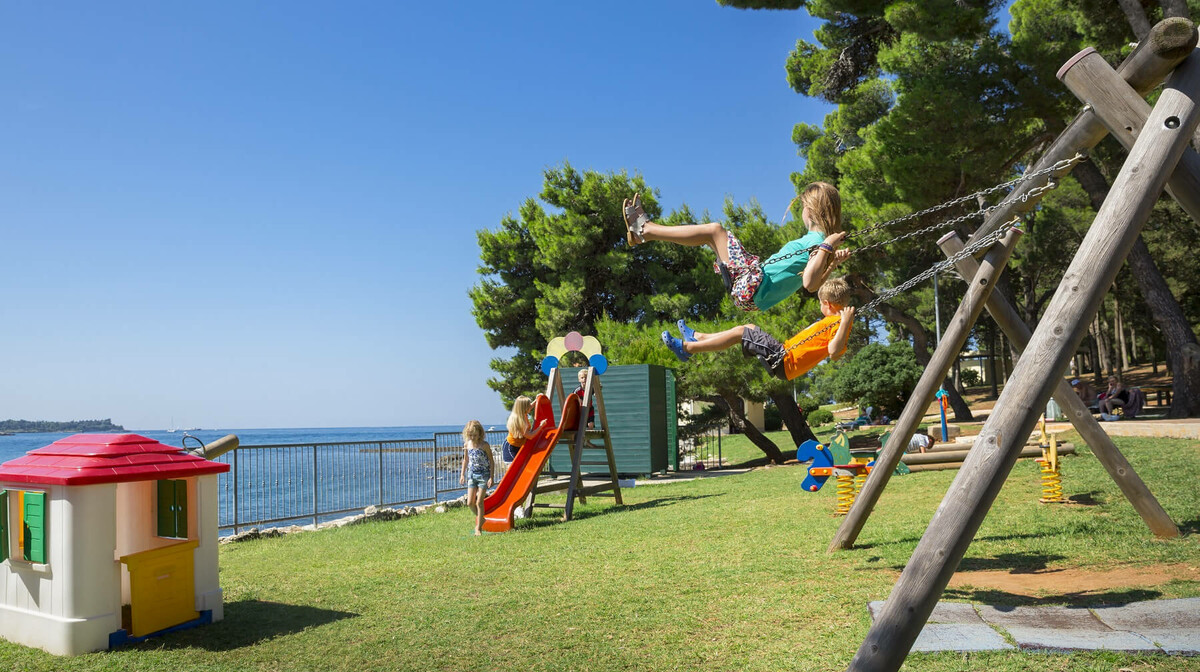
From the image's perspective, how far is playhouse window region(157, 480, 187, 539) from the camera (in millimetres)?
5188

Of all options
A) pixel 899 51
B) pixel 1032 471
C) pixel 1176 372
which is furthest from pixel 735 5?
pixel 1176 372

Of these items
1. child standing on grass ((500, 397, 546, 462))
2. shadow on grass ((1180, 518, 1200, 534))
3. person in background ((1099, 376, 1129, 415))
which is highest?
child standing on grass ((500, 397, 546, 462))

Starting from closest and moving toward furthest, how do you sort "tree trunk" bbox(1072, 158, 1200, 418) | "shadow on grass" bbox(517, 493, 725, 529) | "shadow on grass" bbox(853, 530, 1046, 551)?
"shadow on grass" bbox(853, 530, 1046, 551)
"shadow on grass" bbox(517, 493, 725, 529)
"tree trunk" bbox(1072, 158, 1200, 418)

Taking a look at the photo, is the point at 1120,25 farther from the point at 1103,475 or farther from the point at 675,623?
the point at 675,623

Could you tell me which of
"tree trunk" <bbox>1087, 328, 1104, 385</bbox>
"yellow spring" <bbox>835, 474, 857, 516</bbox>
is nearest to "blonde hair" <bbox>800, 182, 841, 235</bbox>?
"yellow spring" <bbox>835, 474, 857, 516</bbox>

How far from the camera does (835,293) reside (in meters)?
4.82

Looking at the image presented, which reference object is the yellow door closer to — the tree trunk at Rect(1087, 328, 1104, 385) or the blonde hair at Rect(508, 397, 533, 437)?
the blonde hair at Rect(508, 397, 533, 437)

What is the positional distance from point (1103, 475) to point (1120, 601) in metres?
5.62

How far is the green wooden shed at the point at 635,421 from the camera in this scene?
1795cm

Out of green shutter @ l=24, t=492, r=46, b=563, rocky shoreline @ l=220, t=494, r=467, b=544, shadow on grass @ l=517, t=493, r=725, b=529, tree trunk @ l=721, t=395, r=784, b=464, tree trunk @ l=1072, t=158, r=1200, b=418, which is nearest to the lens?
green shutter @ l=24, t=492, r=46, b=563

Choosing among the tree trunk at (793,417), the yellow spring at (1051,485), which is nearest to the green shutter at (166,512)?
the yellow spring at (1051,485)

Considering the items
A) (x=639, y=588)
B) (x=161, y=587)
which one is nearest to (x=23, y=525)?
(x=161, y=587)

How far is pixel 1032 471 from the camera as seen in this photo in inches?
418

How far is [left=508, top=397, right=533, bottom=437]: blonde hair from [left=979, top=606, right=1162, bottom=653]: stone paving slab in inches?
290
